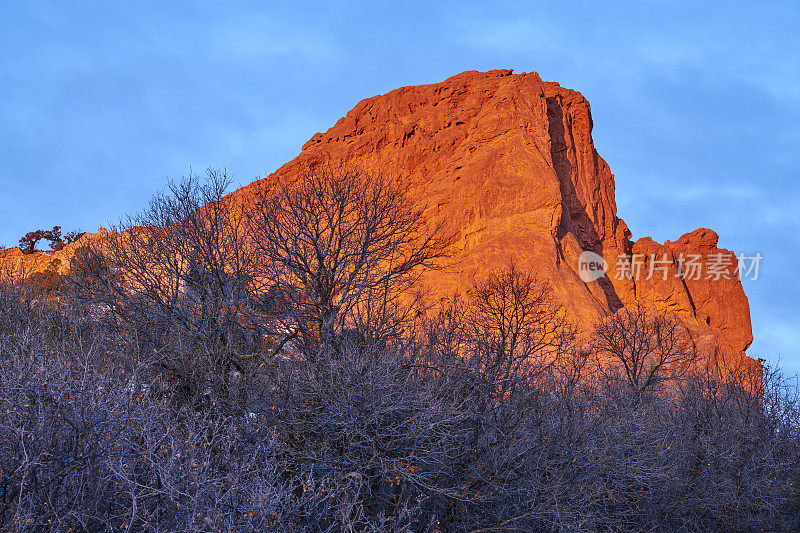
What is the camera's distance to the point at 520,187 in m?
38.2

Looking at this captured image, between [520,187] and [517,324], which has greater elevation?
[520,187]

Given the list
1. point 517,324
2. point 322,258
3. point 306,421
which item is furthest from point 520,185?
point 306,421

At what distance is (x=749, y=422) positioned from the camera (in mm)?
15930

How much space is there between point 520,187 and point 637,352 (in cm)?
1414

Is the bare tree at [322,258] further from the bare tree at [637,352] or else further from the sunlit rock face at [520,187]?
the sunlit rock face at [520,187]

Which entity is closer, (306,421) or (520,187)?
(306,421)

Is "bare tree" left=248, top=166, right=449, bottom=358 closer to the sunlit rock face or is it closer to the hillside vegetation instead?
the hillside vegetation

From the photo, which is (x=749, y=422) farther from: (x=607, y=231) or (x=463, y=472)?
(x=607, y=231)

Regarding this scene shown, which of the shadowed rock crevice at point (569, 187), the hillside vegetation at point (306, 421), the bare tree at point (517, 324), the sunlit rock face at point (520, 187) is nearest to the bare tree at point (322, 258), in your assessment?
the hillside vegetation at point (306, 421)

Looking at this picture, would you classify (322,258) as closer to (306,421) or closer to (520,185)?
(306,421)

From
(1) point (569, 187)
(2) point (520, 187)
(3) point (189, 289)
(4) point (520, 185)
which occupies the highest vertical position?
(1) point (569, 187)

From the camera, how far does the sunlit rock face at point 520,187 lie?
35938 mm

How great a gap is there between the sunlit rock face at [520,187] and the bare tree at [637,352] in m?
2.84

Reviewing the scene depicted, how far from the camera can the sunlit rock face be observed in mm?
35938
